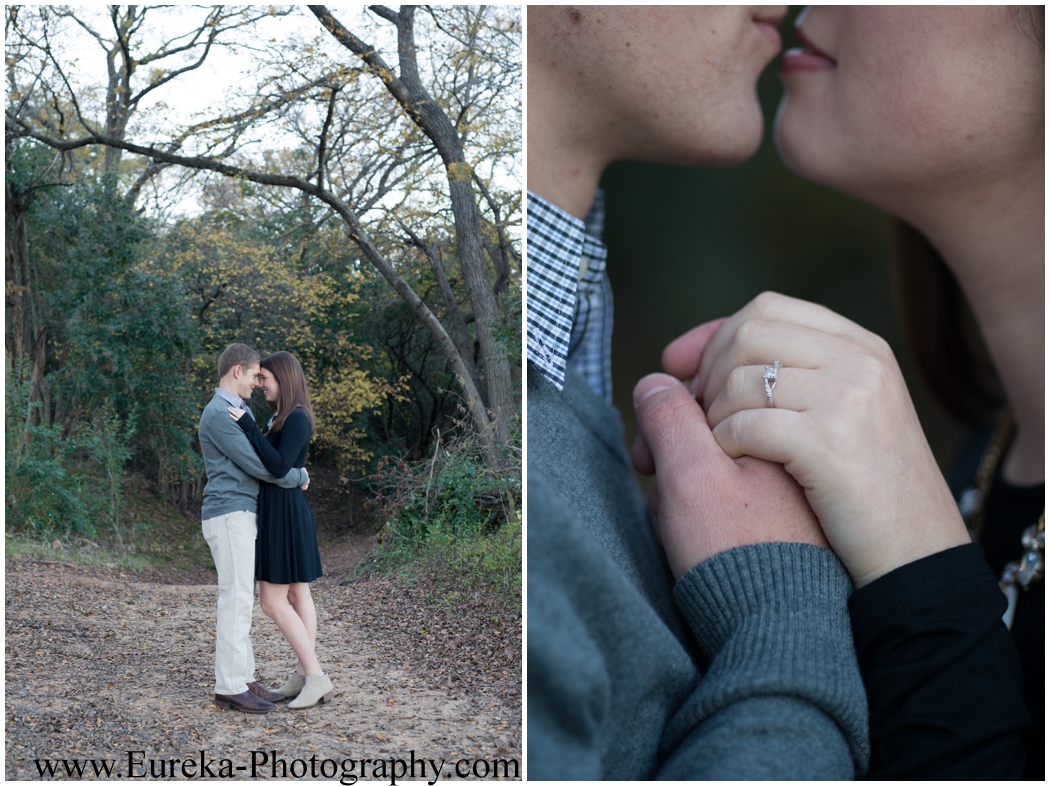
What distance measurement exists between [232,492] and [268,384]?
0.84 feet

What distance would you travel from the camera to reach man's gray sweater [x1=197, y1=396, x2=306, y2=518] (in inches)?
68.2

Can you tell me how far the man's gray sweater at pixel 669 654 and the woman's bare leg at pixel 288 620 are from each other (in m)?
0.89

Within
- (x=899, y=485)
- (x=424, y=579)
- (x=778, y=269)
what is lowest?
(x=424, y=579)

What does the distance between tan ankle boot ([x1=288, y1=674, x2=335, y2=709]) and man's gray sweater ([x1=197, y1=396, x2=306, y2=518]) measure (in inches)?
15.7

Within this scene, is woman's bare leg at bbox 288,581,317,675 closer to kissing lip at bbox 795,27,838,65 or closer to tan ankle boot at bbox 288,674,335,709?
tan ankle boot at bbox 288,674,335,709

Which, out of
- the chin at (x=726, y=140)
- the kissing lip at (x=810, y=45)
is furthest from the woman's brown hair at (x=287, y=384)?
the kissing lip at (x=810, y=45)

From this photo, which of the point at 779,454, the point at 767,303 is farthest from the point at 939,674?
the point at 767,303

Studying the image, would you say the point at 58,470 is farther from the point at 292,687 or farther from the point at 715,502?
the point at 715,502

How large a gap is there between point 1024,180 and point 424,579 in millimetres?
1531

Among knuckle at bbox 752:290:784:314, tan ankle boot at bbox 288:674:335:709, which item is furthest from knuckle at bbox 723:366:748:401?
tan ankle boot at bbox 288:674:335:709

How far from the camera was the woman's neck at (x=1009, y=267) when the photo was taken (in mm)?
1602

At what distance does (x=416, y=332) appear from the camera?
184 cm

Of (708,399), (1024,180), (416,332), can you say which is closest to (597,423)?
(708,399)

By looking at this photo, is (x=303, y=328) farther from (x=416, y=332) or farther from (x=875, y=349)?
(x=875, y=349)
